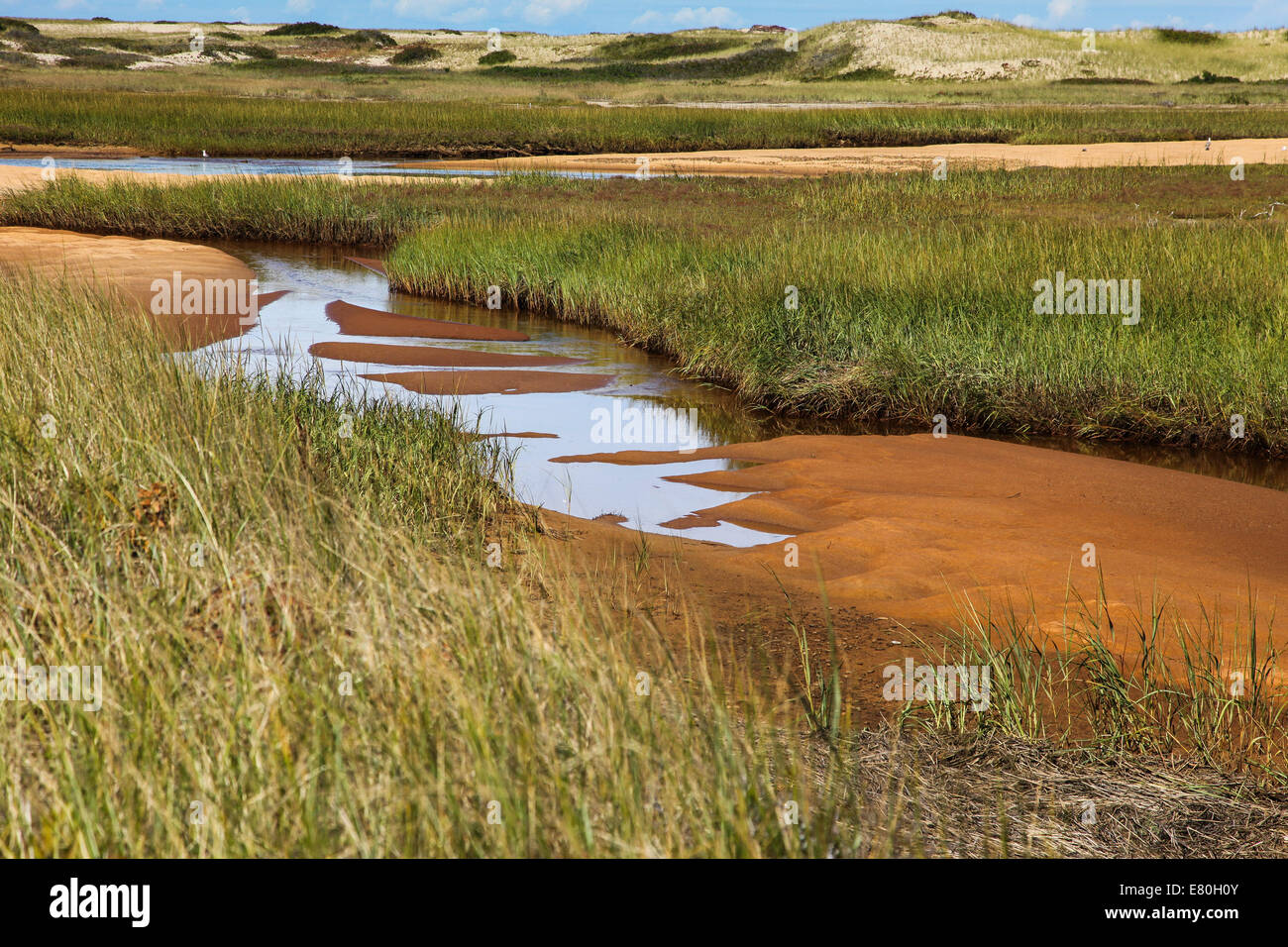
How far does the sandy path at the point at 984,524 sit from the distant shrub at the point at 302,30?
132 m

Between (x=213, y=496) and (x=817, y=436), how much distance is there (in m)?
6.67

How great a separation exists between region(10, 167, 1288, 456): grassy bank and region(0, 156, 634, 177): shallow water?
9.77 metres

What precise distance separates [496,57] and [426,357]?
332 feet

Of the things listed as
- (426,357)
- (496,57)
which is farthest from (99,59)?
(426,357)

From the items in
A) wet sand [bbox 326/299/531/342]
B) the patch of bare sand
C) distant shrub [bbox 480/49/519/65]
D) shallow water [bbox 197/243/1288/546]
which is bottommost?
shallow water [bbox 197/243/1288/546]

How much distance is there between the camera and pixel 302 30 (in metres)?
127

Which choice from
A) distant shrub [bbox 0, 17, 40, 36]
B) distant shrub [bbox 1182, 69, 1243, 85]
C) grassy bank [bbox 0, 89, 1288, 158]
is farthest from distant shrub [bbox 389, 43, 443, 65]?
distant shrub [bbox 1182, 69, 1243, 85]

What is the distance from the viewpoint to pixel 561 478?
906 centimetres

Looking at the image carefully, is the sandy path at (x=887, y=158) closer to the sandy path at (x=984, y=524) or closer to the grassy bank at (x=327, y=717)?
the sandy path at (x=984, y=524)

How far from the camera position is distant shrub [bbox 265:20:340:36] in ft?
414

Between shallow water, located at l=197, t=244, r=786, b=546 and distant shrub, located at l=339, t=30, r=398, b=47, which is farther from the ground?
distant shrub, located at l=339, t=30, r=398, b=47

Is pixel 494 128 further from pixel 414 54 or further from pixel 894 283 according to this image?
pixel 414 54

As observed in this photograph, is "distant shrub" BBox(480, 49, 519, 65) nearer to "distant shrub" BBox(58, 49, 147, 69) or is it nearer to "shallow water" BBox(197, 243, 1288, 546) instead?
"distant shrub" BBox(58, 49, 147, 69)
